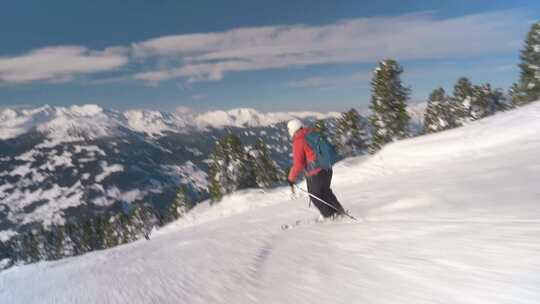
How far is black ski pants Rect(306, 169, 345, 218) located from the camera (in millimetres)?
8828

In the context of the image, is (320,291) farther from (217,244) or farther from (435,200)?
(435,200)

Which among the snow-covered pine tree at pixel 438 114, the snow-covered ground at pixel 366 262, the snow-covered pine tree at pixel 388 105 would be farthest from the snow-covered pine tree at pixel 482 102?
the snow-covered ground at pixel 366 262

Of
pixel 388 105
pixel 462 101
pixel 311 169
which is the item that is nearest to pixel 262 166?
pixel 388 105

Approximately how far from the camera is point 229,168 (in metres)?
61.0

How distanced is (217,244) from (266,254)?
5.92 ft

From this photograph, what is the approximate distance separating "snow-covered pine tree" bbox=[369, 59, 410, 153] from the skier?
1869 inches

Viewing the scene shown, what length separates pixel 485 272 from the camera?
153 inches

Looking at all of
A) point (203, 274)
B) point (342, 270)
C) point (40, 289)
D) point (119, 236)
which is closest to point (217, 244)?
point (203, 274)

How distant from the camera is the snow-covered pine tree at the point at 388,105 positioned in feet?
181

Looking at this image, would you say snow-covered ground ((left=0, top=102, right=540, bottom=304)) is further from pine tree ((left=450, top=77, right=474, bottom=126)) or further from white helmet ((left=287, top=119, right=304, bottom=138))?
pine tree ((left=450, top=77, right=474, bottom=126))

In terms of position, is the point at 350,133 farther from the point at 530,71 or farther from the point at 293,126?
the point at 293,126

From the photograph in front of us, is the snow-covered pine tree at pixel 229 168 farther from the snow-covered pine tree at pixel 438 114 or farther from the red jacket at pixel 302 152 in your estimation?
the red jacket at pixel 302 152

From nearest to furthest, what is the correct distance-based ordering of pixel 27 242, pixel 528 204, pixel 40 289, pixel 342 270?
pixel 342 270 → pixel 528 204 → pixel 40 289 → pixel 27 242

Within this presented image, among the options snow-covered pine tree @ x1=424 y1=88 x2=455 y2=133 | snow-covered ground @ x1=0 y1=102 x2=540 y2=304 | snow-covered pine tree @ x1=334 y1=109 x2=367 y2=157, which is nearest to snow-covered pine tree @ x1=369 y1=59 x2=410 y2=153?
snow-covered pine tree @ x1=334 y1=109 x2=367 y2=157
